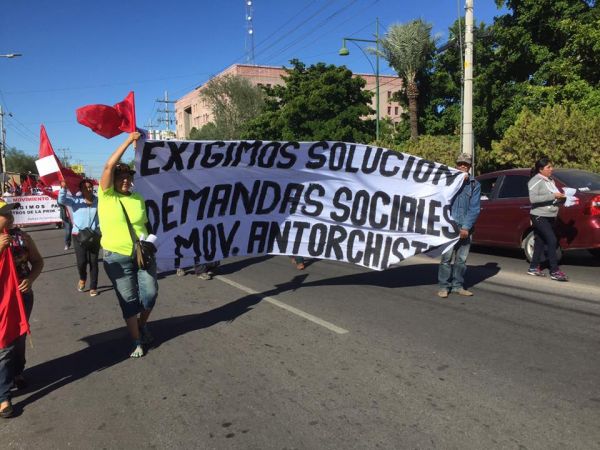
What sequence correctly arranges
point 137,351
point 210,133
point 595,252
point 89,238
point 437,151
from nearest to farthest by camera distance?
point 137,351, point 89,238, point 595,252, point 437,151, point 210,133

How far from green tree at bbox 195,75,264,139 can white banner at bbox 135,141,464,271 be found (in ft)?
162

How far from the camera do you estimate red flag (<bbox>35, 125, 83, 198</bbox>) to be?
7.92m

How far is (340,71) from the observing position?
113ft

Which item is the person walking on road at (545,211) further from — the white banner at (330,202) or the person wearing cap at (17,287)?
the person wearing cap at (17,287)

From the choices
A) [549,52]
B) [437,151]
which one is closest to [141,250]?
[437,151]

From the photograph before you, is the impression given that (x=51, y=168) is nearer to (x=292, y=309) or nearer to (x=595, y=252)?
(x=292, y=309)

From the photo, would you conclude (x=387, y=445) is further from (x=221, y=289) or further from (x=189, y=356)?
(x=221, y=289)

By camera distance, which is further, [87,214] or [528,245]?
[528,245]

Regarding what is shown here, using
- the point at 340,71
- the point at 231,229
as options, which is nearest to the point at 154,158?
the point at 231,229

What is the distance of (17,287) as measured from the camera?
3684 mm

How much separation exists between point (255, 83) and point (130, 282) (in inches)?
3109

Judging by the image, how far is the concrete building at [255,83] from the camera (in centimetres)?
8056

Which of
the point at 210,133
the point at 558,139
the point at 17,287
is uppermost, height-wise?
the point at 210,133

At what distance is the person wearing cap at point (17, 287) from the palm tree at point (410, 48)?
98.5 ft
